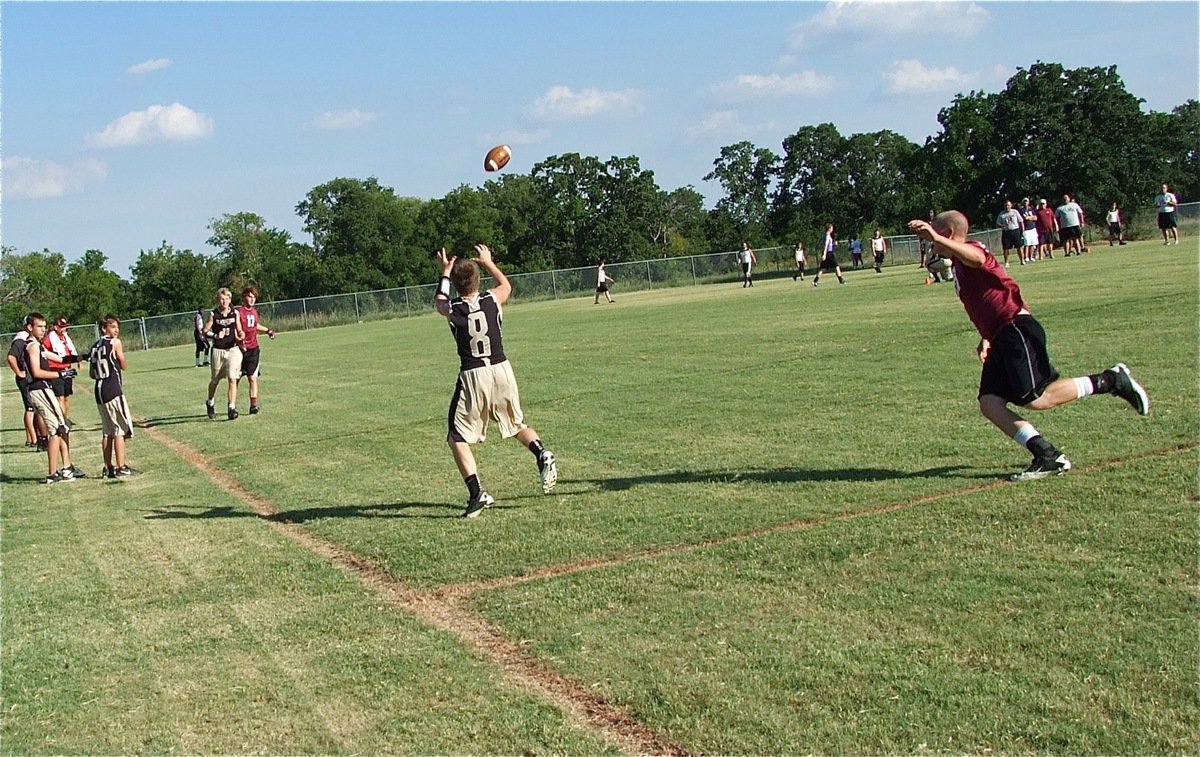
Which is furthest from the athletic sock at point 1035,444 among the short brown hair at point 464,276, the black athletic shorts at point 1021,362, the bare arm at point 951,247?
the short brown hair at point 464,276

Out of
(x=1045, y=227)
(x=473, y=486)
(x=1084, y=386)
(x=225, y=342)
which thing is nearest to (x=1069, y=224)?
(x=1045, y=227)

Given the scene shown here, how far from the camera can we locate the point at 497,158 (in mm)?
11023

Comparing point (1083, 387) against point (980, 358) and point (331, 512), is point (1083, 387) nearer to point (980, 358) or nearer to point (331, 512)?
point (980, 358)

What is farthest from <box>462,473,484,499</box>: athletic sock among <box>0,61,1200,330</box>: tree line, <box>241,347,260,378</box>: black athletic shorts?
<box>0,61,1200,330</box>: tree line

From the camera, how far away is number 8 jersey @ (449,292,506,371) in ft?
29.8

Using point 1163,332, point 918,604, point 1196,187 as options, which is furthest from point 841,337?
point 1196,187

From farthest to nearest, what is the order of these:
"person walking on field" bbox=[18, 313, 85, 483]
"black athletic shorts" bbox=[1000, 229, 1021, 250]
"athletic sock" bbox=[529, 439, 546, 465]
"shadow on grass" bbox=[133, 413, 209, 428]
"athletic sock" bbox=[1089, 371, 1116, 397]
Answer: "black athletic shorts" bbox=[1000, 229, 1021, 250]
"shadow on grass" bbox=[133, 413, 209, 428]
"person walking on field" bbox=[18, 313, 85, 483]
"athletic sock" bbox=[529, 439, 546, 465]
"athletic sock" bbox=[1089, 371, 1116, 397]

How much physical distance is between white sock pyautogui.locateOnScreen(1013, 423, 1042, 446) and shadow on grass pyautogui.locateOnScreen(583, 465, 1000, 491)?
34 cm

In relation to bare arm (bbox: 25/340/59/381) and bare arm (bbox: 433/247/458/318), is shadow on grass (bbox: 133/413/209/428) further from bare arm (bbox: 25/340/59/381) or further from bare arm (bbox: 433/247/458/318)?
bare arm (bbox: 433/247/458/318)

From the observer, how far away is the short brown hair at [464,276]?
30.1 ft

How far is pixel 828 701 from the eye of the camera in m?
4.62

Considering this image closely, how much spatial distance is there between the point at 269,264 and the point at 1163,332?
89.7 meters

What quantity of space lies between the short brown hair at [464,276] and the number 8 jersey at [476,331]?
0.09 meters

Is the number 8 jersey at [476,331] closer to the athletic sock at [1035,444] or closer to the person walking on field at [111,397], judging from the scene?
the athletic sock at [1035,444]
